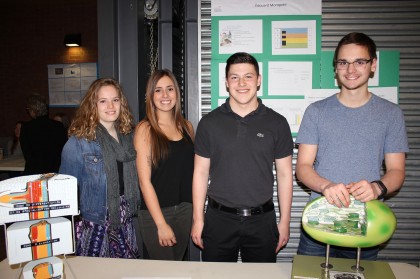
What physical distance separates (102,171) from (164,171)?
0.40 m

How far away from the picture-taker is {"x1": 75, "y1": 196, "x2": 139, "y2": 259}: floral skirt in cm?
182

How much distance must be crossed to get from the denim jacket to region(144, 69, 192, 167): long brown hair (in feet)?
1.11

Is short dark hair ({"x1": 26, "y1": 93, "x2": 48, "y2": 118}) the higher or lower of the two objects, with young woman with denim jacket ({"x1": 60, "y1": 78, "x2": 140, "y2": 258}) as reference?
higher

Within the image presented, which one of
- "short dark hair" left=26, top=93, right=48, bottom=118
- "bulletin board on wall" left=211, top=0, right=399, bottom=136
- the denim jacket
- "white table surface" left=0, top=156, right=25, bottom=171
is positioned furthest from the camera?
"white table surface" left=0, top=156, right=25, bottom=171

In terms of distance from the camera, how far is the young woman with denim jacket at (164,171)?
6.59 ft

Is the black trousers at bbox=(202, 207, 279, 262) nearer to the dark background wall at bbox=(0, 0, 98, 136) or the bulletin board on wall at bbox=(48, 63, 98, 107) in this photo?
the bulletin board on wall at bbox=(48, 63, 98, 107)

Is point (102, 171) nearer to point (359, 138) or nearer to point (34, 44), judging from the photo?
point (359, 138)

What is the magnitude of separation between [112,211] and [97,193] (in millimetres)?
144

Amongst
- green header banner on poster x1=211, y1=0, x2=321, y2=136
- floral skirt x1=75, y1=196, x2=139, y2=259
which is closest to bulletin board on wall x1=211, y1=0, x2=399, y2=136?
green header banner on poster x1=211, y1=0, x2=321, y2=136

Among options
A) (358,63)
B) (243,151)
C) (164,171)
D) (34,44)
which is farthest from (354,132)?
(34,44)

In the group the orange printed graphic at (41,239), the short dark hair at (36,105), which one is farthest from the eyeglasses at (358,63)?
the short dark hair at (36,105)

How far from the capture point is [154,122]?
205 cm

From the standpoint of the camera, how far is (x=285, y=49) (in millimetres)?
2557

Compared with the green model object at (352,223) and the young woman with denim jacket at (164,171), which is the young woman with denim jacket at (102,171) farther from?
the green model object at (352,223)
